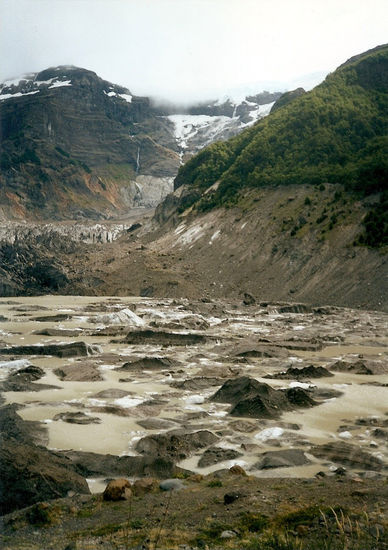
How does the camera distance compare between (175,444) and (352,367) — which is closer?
(175,444)

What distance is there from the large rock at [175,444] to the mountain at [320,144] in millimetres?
53847

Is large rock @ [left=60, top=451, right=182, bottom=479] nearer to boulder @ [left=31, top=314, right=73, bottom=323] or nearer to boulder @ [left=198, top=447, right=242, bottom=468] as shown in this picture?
boulder @ [left=198, top=447, right=242, bottom=468]

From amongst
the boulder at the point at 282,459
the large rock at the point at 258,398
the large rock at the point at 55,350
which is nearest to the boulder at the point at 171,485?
the boulder at the point at 282,459

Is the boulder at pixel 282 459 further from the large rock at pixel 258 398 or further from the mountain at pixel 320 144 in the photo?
the mountain at pixel 320 144

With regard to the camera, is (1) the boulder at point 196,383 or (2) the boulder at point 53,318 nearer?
(1) the boulder at point 196,383

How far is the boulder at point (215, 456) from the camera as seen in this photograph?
34.4 feet

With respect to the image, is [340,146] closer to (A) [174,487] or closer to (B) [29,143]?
(A) [174,487]

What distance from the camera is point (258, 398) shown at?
14.3 metres

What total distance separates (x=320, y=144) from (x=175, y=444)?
72.4 metres

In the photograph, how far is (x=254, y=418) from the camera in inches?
541

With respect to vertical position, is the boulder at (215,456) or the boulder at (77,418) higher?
the boulder at (215,456)

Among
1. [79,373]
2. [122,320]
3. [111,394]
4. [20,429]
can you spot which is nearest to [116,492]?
[20,429]

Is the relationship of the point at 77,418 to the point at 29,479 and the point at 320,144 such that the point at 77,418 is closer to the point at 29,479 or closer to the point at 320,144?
the point at 29,479

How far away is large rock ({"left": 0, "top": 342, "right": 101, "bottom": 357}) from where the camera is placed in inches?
913
